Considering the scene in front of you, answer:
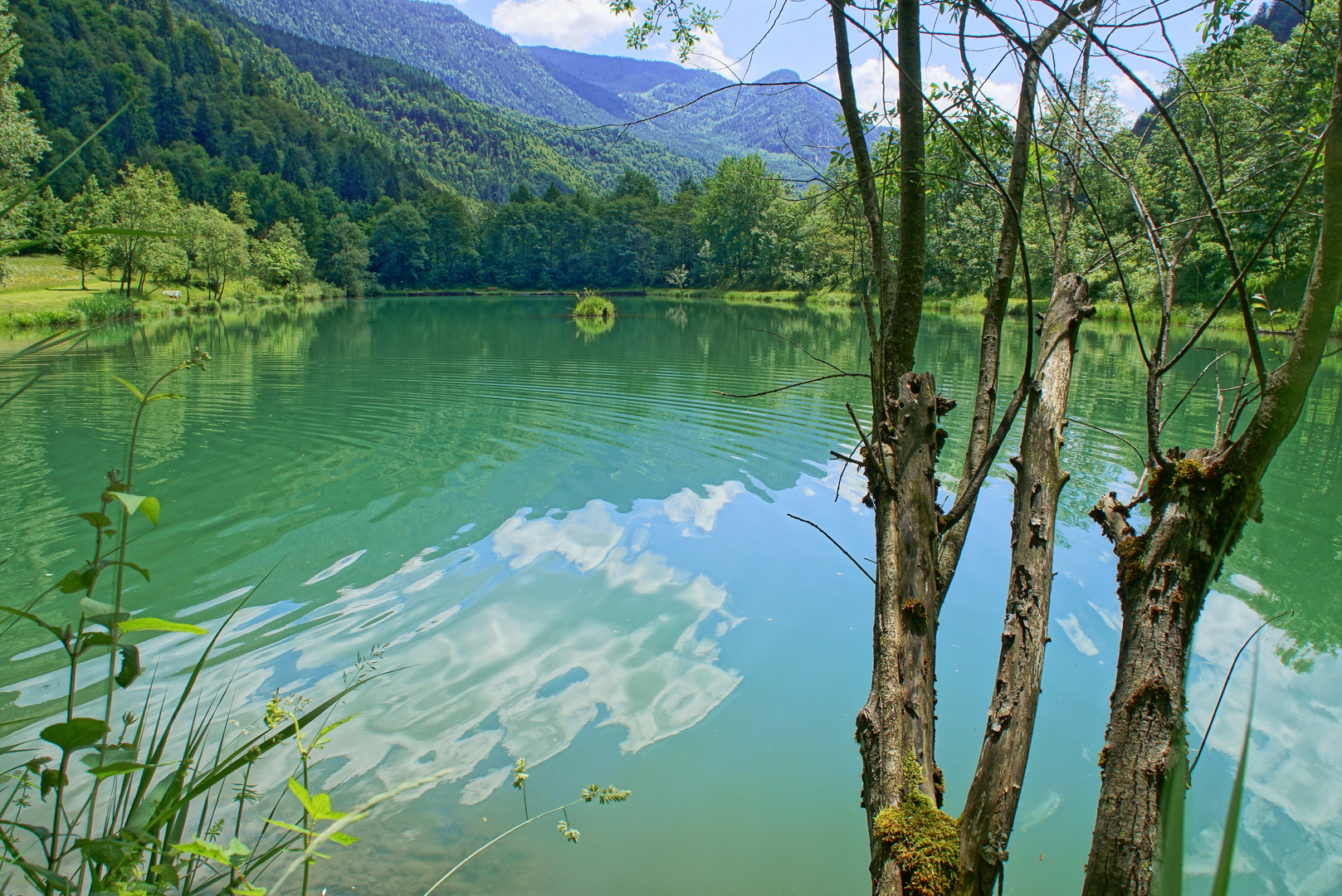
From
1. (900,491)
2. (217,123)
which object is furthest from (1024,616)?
(217,123)

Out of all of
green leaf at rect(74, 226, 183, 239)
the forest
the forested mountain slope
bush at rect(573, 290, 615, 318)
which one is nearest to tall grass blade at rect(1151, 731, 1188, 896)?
the forest

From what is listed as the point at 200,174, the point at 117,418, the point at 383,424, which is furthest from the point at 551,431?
the point at 200,174

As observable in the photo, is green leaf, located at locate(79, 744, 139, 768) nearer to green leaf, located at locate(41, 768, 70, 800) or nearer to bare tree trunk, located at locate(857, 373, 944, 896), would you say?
green leaf, located at locate(41, 768, 70, 800)

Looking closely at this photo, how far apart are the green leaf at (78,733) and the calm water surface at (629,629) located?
699 millimetres

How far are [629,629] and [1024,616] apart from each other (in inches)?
123

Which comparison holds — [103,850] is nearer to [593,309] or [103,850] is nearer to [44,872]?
[44,872]

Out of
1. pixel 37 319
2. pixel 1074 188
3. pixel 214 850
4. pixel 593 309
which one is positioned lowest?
pixel 37 319

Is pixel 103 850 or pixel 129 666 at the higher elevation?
pixel 129 666

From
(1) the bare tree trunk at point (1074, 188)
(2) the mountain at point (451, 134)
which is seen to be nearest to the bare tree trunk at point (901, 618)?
(1) the bare tree trunk at point (1074, 188)

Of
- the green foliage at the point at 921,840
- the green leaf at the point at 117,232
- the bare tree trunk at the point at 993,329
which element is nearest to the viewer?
the green leaf at the point at 117,232

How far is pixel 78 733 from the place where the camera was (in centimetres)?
123

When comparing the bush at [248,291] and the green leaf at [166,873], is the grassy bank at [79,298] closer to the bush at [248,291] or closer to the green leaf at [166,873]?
the bush at [248,291]

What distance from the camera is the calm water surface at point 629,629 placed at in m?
3.05

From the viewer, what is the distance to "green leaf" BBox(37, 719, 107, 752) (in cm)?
121
